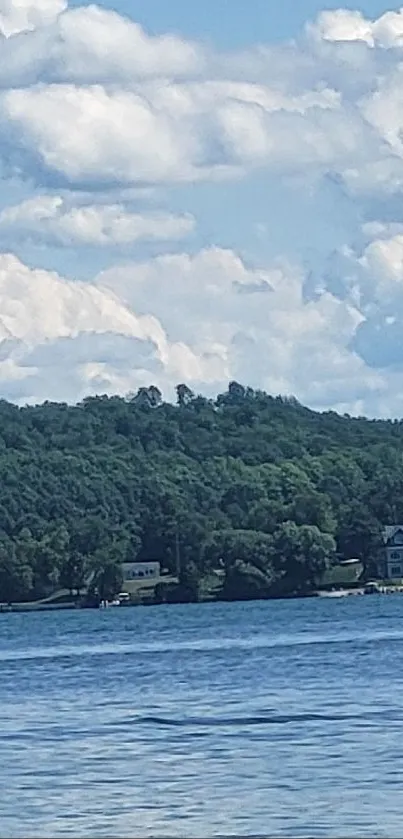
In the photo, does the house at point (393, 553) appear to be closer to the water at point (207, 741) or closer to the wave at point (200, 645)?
the wave at point (200, 645)

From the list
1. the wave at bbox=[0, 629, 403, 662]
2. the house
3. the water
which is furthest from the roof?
the water

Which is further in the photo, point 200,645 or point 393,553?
point 393,553

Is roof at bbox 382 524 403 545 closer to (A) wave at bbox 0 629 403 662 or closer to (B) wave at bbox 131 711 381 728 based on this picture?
(A) wave at bbox 0 629 403 662

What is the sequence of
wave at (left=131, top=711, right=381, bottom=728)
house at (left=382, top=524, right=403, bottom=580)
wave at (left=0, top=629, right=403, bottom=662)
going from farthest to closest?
house at (left=382, top=524, right=403, bottom=580) → wave at (left=0, top=629, right=403, bottom=662) → wave at (left=131, top=711, right=381, bottom=728)

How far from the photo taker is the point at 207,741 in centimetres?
4575

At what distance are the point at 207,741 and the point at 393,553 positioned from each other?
13109 cm

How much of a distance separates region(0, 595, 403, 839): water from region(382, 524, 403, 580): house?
8300cm

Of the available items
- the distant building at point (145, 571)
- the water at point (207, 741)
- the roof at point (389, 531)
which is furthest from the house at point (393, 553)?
the water at point (207, 741)

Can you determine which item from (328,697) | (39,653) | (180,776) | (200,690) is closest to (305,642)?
(39,653)

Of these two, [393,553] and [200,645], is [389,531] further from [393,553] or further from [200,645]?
[200,645]

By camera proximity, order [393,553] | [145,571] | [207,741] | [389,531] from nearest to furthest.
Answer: [207,741], [393,553], [389,531], [145,571]

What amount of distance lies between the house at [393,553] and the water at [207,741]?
8300 centimetres

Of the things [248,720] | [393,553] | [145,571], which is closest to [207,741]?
[248,720]

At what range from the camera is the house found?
17538cm
